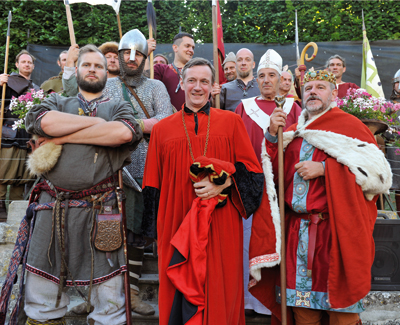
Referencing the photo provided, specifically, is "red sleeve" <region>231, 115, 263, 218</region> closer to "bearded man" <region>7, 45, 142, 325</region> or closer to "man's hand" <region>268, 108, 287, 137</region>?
"man's hand" <region>268, 108, 287, 137</region>

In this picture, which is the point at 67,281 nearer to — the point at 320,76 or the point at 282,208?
the point at 282,208

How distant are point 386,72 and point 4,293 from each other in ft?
24.8

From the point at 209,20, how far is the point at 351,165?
291 inches

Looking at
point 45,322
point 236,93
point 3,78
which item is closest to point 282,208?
point 45,322

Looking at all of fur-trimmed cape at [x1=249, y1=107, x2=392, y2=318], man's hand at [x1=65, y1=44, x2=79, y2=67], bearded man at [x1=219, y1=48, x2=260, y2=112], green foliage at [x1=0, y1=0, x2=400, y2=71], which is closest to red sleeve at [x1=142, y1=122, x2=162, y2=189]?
fur-trimmed cape at [x1=249, y1=107, x2=392, y2=318]

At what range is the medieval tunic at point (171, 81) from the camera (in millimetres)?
Answer: 4527

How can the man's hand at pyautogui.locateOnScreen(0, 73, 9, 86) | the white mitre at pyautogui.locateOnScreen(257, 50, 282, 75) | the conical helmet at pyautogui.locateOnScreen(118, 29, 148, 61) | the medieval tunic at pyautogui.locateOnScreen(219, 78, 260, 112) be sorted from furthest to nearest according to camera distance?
the man's hand at pyautogui.locateOnScreen(0, 73, 9, 86) → the medieval tunic at pyautogui.locateOnScreen(219, 78, 260, 112) → the white mitre at pyautogui.locateOnScreen(257, 50, 282, 75) → the conical helmet at pyautogui.locateOnScreen(118, 29, 148, 61)

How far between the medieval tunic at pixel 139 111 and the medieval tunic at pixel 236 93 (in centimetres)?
122

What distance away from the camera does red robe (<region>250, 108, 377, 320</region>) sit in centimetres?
272

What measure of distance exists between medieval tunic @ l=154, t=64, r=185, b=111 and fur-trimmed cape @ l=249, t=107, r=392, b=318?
5.50 feet

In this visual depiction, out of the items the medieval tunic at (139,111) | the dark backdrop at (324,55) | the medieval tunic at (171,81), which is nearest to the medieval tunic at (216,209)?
the medieval tunic at (139,111)

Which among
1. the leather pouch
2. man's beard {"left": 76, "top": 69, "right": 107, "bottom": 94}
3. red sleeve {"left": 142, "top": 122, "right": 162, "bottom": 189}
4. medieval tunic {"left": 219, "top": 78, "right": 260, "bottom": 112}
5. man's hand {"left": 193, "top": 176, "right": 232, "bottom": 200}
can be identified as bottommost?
the leather pouch

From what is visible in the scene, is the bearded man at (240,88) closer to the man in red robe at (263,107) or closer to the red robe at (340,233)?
the man in red robe at (263,107)

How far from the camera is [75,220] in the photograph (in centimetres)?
280
